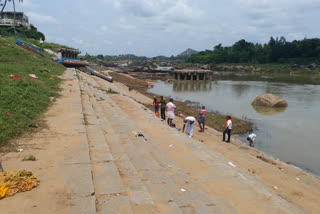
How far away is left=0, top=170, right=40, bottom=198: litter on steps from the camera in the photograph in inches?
146

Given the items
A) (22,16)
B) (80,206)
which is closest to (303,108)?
(80,206)

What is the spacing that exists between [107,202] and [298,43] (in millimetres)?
111136

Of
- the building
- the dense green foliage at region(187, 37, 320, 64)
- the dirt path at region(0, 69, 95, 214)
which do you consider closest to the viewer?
the dirt path at region(0, 69, 95, 214)

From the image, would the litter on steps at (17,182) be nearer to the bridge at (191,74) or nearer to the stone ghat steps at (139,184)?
the stone ghat steps at (139,184)

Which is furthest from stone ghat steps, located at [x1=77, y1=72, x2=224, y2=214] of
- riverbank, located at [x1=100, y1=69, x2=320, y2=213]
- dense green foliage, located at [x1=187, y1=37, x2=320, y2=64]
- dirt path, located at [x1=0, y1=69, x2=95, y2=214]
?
dense green foliage, located at [x1=187, y1=37, x2=320, y2=64]

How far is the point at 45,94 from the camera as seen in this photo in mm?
11391

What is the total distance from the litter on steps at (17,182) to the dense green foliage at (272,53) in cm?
10355

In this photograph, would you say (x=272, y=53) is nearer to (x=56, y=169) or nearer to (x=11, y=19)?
(x=11, y=19)

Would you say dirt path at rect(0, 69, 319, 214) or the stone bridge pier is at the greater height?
the stone bridge pier

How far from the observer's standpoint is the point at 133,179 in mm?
4734

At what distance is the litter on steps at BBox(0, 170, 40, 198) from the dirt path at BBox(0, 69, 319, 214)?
115mm

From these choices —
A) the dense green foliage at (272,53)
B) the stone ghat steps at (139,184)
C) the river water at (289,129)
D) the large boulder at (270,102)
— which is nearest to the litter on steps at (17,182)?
the stone ghat steps at (139,184)

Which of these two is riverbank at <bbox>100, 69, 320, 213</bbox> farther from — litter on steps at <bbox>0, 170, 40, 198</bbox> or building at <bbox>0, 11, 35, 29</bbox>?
building at <bbox>0, 11, 35, 29</bbox>

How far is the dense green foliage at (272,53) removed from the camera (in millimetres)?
91488
